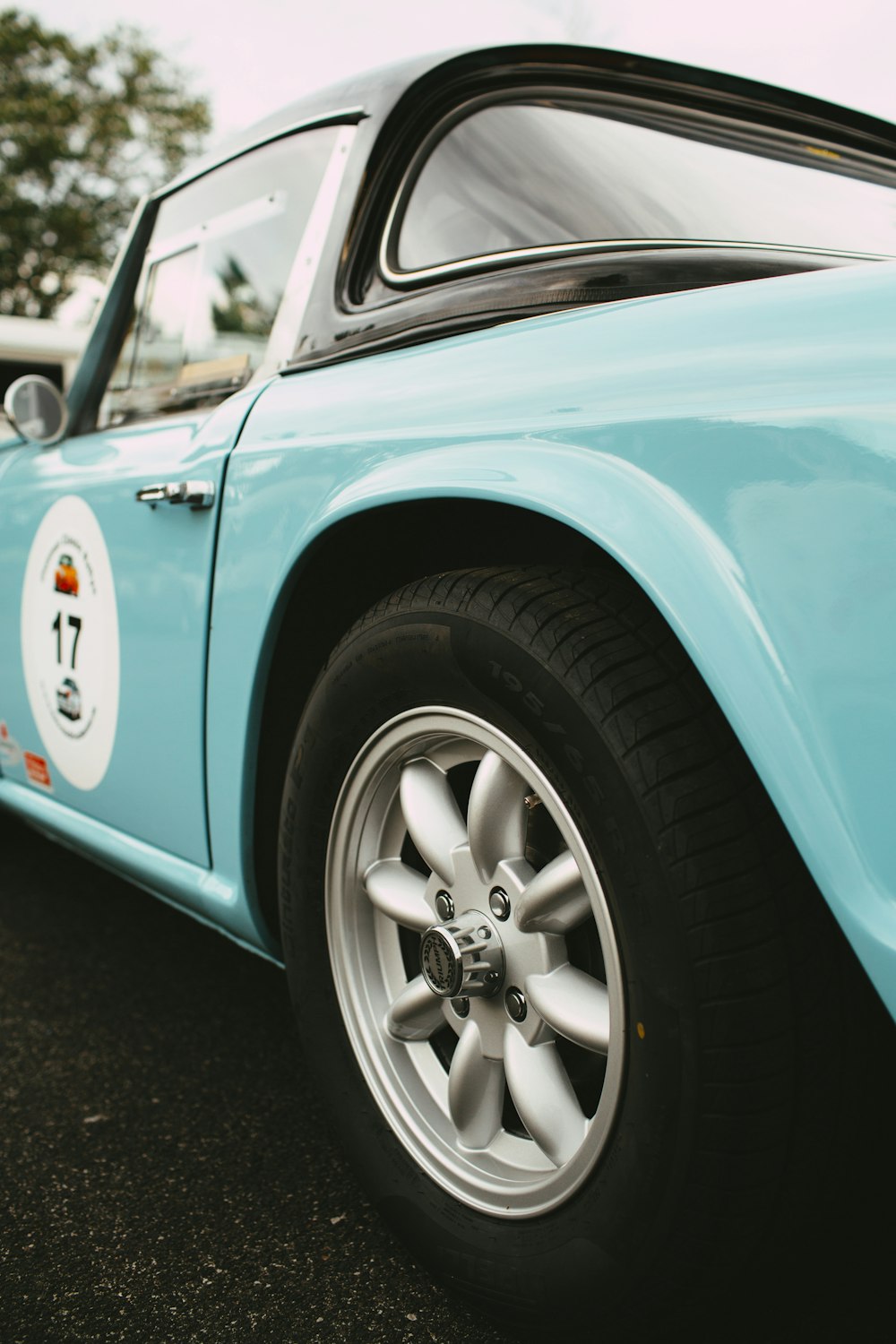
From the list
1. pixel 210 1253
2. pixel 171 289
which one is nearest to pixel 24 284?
pixel 171 289

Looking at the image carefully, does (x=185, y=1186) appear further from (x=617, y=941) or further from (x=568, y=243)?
(x=568, y=243)

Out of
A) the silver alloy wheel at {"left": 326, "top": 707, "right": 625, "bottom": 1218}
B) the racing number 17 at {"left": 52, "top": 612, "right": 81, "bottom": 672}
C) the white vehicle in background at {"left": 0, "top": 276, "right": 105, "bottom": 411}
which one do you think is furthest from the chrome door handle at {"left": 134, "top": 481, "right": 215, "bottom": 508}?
the white vehicle in background at {"left": 0, "top": 276, "right": 105, "bottom": 411}

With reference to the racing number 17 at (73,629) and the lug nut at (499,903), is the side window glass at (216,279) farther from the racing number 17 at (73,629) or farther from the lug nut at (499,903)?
the lug nut at (499,903)

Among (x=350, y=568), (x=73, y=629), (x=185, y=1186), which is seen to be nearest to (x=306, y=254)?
(x=350, y=568)

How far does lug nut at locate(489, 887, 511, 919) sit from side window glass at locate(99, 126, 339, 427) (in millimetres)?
1066

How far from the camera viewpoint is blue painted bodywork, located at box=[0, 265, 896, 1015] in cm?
92

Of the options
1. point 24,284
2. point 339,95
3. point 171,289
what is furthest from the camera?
point 24,284

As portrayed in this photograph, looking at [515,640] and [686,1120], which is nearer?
[686,1120]

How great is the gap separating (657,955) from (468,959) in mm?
346

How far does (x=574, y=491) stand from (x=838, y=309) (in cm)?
29

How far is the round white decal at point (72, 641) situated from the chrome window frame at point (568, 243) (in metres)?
0.79

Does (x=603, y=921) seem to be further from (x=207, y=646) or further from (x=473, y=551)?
(x=207, y=646)

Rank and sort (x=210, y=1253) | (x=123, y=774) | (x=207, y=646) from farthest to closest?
(x=123, y=774) → (x=207, y=646) → (x=210, y=1253)

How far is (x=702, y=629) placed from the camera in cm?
101
